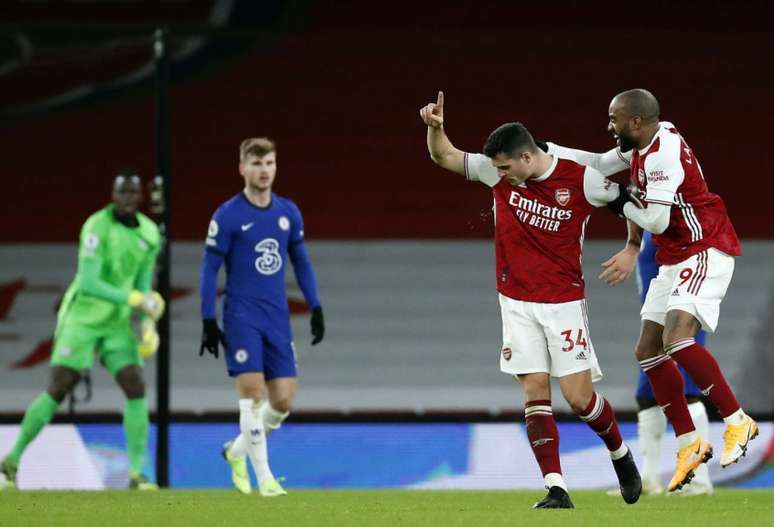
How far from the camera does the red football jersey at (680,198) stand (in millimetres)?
6633

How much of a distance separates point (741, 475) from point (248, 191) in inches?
164

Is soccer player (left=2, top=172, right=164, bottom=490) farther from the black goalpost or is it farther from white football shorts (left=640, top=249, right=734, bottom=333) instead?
white football shorts (left=640, top=249, right=734, bottom=333)

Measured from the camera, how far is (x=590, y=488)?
10266 mm

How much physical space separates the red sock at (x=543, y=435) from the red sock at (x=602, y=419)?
0.15 meters

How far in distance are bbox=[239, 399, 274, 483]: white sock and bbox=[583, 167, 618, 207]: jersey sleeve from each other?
2.23m

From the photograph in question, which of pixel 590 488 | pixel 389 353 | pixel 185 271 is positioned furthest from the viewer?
pixel 185 271

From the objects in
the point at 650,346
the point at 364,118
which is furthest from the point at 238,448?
the point at 364,118

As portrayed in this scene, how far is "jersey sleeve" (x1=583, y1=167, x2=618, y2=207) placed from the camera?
21.9 feet

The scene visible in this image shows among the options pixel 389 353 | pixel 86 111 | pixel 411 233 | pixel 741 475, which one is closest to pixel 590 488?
pixel 741 475

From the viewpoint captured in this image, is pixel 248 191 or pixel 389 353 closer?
pixel 248 191

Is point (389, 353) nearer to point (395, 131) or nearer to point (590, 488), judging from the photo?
point (395, 131)

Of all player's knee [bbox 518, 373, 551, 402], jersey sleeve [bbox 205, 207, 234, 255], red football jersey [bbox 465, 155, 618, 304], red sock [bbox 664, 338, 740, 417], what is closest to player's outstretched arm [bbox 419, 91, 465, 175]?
red football jersey [bbox 465, 155, 618, 304]

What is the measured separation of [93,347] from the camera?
946 cm

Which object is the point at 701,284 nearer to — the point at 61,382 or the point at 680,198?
the point at 680,198
